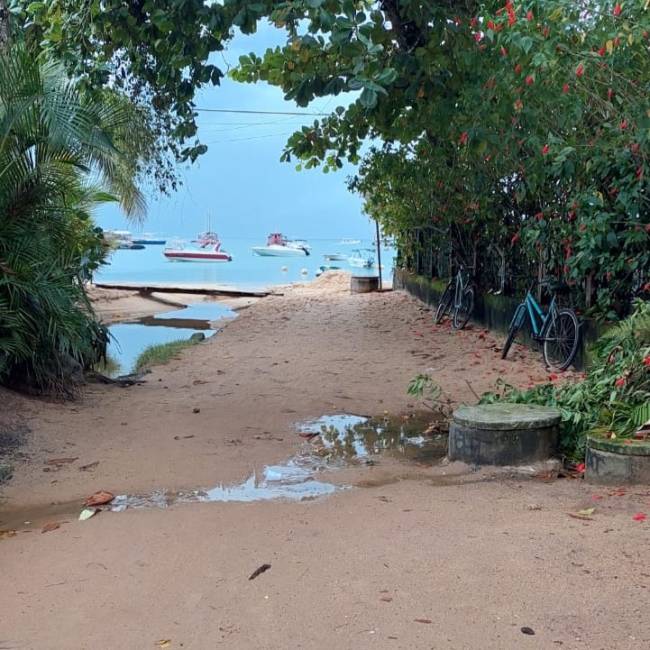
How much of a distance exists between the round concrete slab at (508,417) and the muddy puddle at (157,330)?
7.82m

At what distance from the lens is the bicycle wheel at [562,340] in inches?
326

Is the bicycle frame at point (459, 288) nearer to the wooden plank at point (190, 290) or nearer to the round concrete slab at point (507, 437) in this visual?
the round concrete slab at point (507, 437)

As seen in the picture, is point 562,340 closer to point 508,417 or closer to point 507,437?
point 508,417

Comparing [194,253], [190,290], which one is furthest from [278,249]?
[190,290]

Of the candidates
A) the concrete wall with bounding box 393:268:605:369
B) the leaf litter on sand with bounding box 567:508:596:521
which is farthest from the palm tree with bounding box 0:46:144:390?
the concrete wall with bounding box 393:268:605:369

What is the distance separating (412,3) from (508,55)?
111cm

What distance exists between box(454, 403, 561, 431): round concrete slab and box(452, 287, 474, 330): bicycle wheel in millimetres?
7459

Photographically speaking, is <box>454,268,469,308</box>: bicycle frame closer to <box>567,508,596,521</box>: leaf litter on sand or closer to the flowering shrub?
the flowering shrub

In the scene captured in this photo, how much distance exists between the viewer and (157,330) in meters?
17.7

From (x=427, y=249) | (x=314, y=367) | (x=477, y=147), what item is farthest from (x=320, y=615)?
(x=427, y=249)

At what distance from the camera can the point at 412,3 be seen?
582 centimetres

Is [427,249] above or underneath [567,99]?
underneath

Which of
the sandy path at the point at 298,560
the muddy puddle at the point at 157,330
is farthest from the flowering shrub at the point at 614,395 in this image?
the muddy puddle at the point at 157,330

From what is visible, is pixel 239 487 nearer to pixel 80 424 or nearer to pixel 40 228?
pixel 80 424
